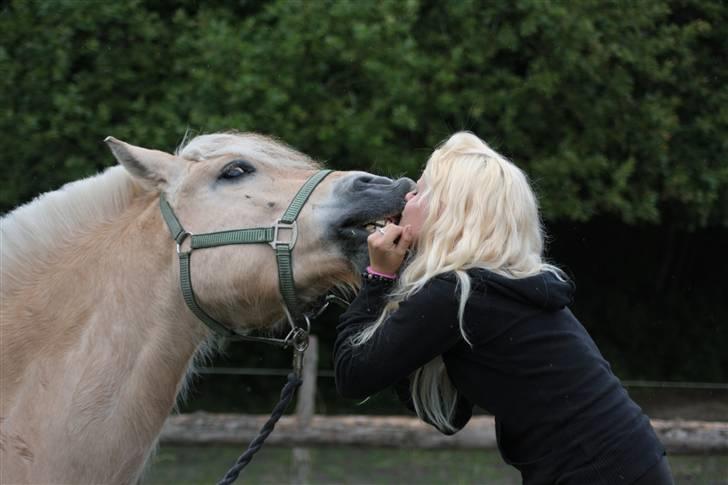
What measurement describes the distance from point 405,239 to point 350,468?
538 centimetres

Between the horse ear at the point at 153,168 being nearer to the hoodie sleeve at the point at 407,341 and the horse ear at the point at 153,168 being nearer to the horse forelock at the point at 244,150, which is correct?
the horse forelock at the point at 244,150

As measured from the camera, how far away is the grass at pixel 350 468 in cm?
675

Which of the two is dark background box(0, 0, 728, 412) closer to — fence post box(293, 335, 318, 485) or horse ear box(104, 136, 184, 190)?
fence post box(293, 335, 318, 485)

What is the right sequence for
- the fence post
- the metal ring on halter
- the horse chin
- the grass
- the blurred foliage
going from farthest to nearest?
the blurred foliage
the grass
the fence post
the metal ring on halter
the horse chin

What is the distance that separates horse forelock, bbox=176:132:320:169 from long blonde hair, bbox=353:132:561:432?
54 centimetres

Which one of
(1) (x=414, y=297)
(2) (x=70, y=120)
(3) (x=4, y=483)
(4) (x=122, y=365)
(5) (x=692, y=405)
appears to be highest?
(1) (x=414, y=297)

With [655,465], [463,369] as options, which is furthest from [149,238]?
[655,465]

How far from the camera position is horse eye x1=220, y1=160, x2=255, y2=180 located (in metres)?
2.70

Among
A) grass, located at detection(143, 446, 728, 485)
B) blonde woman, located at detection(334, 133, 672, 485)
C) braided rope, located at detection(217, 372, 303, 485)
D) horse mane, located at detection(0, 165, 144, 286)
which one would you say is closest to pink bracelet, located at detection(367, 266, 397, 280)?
blonde woman, located at detection(334, 133, 672, 485)

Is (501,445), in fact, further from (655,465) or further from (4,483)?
(4,483)

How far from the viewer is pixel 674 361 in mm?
10930

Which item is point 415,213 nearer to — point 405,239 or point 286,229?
point 405,239

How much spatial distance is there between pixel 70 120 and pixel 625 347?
7242 mm

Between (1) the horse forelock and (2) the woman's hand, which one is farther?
(1) the horse forelock
